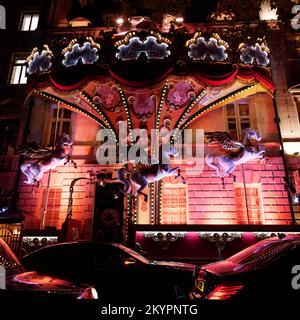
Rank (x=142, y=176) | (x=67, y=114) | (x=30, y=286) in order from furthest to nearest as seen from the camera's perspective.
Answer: (x=67, y=114), (x=142, y=176), (x=30, y=286)

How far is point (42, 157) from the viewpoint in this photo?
45.6 feet

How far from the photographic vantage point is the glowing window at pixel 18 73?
17.6m

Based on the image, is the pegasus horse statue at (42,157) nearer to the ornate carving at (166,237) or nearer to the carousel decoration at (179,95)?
the carousel decoration at (179,95)

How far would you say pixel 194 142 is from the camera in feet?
49.0

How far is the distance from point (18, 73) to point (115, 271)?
15320 millimetres

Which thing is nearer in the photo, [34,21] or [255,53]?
[255,53]

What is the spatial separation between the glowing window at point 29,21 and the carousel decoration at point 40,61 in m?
6.63

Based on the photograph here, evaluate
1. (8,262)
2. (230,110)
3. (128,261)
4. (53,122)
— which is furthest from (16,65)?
(8,262)

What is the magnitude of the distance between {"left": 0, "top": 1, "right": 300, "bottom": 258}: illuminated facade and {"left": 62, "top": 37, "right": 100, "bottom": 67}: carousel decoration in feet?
0.15

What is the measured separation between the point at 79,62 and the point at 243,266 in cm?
1083

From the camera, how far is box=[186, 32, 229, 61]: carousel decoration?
12188 millimetres

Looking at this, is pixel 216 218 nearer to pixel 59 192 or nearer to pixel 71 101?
pixel 59 192

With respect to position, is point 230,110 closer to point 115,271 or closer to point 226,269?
point 115,271

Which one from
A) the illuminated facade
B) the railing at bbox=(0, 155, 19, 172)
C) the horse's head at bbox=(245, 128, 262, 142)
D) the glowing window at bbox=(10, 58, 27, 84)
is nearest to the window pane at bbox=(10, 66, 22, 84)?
the glowing window at bbox=(10, 58, 27, 84)
